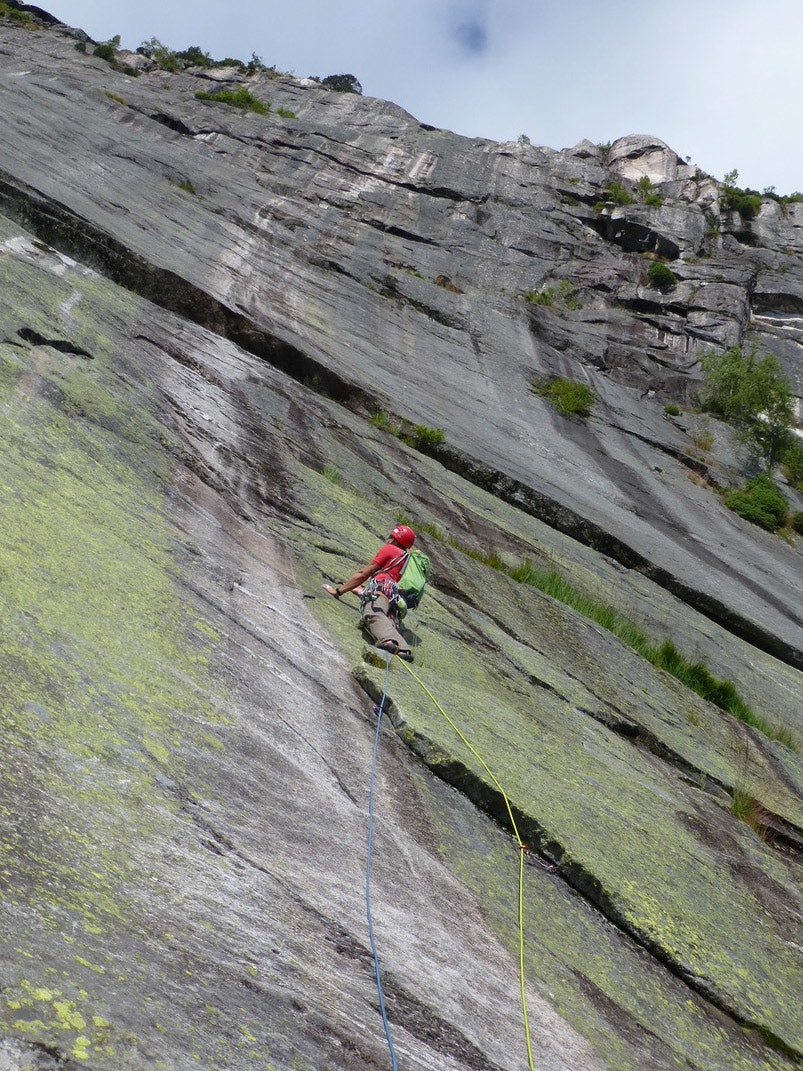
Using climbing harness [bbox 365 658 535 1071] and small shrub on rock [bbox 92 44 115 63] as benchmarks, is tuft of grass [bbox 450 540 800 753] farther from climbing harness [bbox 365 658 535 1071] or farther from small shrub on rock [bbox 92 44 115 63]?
small shrub on rock [bbox 92 44 115 63]

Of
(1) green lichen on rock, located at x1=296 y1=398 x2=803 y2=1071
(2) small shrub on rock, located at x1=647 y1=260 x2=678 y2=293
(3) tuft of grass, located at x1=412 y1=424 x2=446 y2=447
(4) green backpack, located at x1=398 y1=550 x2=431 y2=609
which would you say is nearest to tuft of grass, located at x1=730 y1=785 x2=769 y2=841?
(1) green lichen on rock, located at x1=296 y1=398 x2=803 y2=1071

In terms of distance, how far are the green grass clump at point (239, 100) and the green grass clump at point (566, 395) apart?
22776 millimetres

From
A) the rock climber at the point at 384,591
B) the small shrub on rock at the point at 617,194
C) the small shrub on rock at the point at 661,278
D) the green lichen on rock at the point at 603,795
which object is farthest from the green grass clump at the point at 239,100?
the rock climber at the point at 384,591

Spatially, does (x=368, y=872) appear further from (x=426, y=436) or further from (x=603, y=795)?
(x=426, y=436)

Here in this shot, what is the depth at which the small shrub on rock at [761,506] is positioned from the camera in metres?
24.5

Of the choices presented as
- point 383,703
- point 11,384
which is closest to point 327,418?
point 11,384

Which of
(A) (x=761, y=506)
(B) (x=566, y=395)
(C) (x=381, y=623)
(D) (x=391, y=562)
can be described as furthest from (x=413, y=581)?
(A) (x=761, y=506)

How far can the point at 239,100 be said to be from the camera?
4097cm

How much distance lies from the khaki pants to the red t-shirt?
1.51 ft

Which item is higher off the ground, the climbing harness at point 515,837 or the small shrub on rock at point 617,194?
the small shrub on rock at point 617,194

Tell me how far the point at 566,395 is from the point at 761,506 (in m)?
6.19

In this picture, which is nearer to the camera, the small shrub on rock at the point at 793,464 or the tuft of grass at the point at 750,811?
the tuft of grass at the point at 750,811

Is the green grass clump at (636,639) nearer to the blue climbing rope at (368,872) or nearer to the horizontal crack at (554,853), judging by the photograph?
the blue climbing rope at (368,872)

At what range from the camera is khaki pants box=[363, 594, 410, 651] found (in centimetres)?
788
